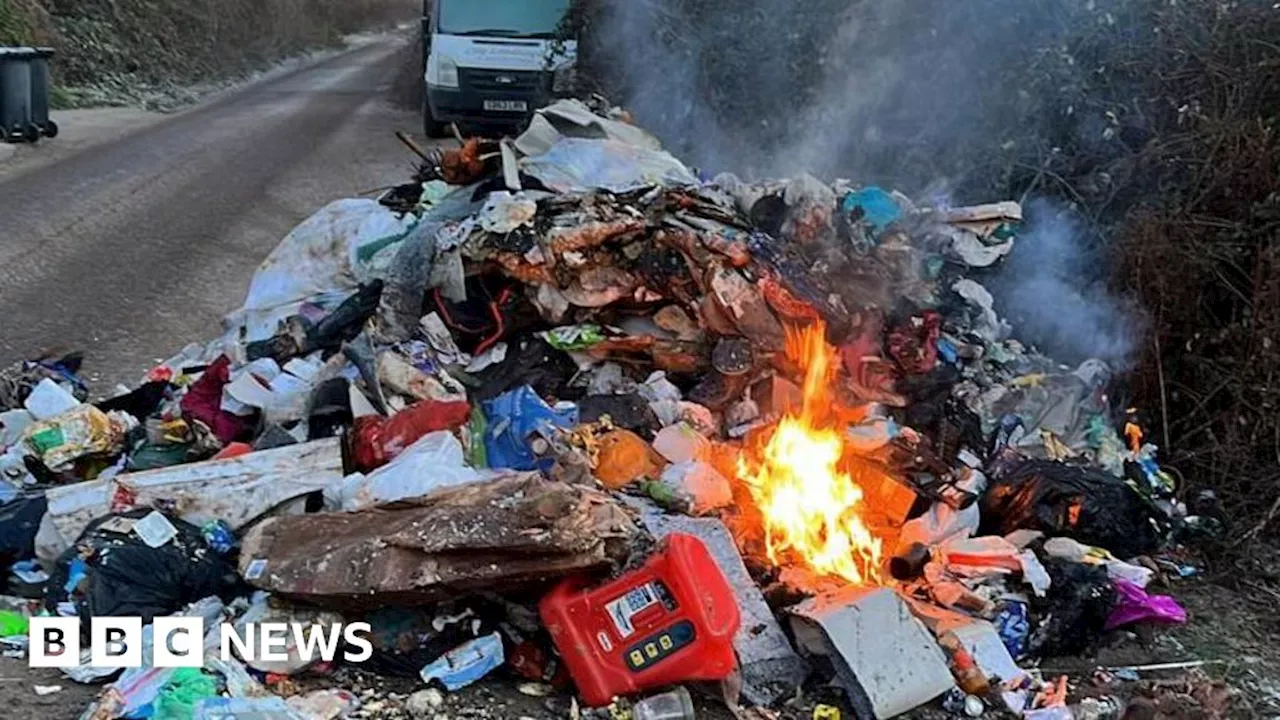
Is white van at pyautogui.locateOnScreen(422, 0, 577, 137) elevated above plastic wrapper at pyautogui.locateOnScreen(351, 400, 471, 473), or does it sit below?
below

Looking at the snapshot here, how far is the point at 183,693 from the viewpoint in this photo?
3.09 m

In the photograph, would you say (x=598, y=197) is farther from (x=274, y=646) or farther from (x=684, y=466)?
(x=274, y=646)

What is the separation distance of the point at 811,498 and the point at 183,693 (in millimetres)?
2151

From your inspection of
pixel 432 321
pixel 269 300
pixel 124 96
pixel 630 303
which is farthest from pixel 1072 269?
pixel 124 96

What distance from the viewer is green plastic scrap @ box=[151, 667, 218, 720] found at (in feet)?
9.89

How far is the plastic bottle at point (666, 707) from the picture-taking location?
329cm

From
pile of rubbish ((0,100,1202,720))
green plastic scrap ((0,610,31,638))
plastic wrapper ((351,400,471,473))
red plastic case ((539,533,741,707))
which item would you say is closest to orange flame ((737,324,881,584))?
pile of rubbish ((0,100,1202,720))

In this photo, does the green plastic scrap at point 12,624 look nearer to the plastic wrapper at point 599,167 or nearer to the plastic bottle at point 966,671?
the plastic bottle at point 966,671

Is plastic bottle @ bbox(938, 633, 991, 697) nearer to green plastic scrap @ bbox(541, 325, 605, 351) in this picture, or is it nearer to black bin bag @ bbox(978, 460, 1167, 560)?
black bin bag @ bbox(978, 460, 1167, 560)

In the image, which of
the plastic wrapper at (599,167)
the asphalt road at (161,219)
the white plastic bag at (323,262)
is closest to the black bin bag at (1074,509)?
the plastic wrapper at (599,167)

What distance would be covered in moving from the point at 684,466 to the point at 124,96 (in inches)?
653

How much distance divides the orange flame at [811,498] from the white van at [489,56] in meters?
9.69

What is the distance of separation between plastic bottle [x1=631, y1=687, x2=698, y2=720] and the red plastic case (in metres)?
0.05

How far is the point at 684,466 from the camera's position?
14.5 ft
